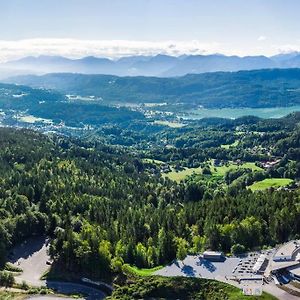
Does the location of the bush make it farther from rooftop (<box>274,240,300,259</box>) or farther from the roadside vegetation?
rooftop (<box>274,240,300,259</box>)

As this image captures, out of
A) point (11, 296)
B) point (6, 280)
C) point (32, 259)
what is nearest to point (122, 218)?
point (32, 259)

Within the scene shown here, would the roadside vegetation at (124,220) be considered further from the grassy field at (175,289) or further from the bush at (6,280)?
the bush at (6,280)

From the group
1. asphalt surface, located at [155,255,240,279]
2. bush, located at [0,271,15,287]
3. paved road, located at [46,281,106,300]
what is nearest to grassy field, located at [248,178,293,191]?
asphalt surface, located at [155,255,240,279]

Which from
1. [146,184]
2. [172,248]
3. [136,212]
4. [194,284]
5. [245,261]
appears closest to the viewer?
[194,284]

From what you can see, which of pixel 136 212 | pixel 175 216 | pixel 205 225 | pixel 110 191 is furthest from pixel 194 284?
pixel 110 191

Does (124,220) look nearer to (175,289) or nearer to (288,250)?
(175,289)

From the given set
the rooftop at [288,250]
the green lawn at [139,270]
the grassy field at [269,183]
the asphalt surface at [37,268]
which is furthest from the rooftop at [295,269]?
the grassy field at [269,183]

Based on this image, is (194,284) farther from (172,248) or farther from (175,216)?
(175,216)
